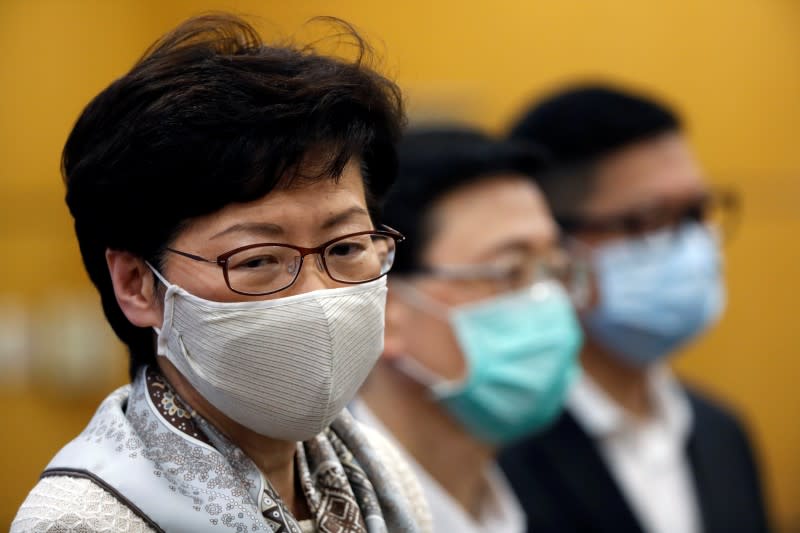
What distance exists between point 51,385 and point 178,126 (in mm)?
4536

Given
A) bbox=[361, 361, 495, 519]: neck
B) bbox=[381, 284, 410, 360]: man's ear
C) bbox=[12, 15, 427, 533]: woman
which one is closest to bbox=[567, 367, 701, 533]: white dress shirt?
bbox=[361, 361, 495, 519]: neck

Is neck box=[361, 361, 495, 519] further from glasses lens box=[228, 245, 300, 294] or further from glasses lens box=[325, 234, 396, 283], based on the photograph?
glasses lens box=[228, 245, 300, 294]

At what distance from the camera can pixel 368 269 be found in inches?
63.4

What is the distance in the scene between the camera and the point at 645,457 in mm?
3986

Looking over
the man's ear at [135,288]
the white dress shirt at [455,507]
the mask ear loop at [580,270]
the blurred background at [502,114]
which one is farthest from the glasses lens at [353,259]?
the blurred background at [502,114]

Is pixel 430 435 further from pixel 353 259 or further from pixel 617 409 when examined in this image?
pixel 353 259

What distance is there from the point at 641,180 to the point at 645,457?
101 centimetres

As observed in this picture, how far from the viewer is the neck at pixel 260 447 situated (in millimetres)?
1584

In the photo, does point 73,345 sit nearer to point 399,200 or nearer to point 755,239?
point 399,200

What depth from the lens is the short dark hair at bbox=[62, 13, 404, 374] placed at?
144cm

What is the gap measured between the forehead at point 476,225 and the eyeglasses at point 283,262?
1.42m

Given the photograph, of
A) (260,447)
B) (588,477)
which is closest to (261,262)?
(260,447)

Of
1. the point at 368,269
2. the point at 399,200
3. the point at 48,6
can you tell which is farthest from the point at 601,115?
the point at 48,6

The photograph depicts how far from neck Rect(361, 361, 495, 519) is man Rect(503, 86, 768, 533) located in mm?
826
